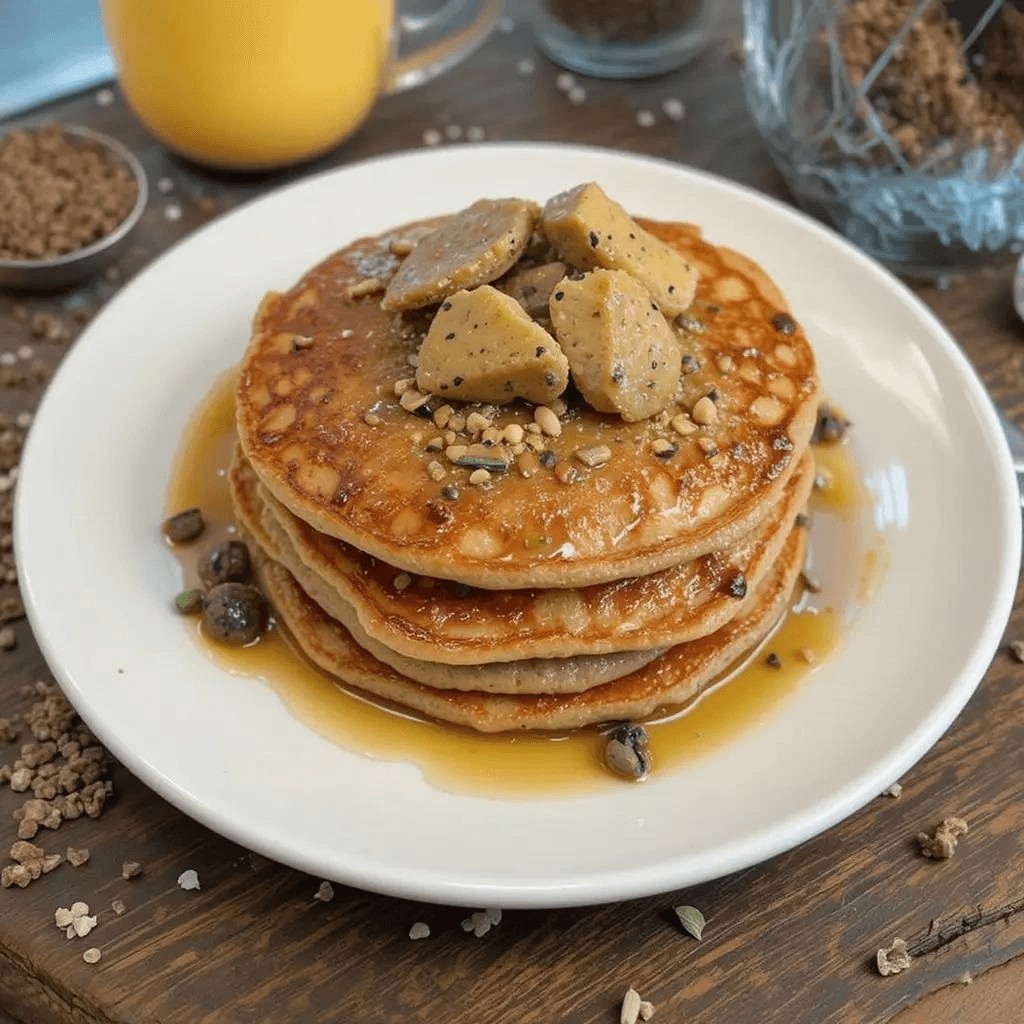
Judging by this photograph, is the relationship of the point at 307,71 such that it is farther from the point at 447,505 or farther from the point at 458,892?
the point at 458,892

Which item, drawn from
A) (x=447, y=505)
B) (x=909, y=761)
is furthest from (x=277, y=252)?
(x=909, y=761)

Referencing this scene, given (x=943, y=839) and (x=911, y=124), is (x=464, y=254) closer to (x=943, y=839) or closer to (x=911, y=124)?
(x=943, y=839)

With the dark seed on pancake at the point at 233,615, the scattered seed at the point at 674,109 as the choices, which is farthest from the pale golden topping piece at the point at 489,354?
the scattered seed at the point at 674,109

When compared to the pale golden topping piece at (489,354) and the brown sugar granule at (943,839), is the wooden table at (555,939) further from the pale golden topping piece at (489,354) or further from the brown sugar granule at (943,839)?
the pale golden topping piece at (489,354)

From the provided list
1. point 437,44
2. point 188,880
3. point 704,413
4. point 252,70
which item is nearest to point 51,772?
point 188,880

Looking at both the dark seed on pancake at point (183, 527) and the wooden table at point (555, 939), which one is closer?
the wooden table at point (555, 939)

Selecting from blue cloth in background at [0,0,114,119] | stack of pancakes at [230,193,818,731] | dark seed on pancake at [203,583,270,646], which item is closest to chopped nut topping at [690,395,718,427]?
stack of pancakes at [230,193,818,731]
